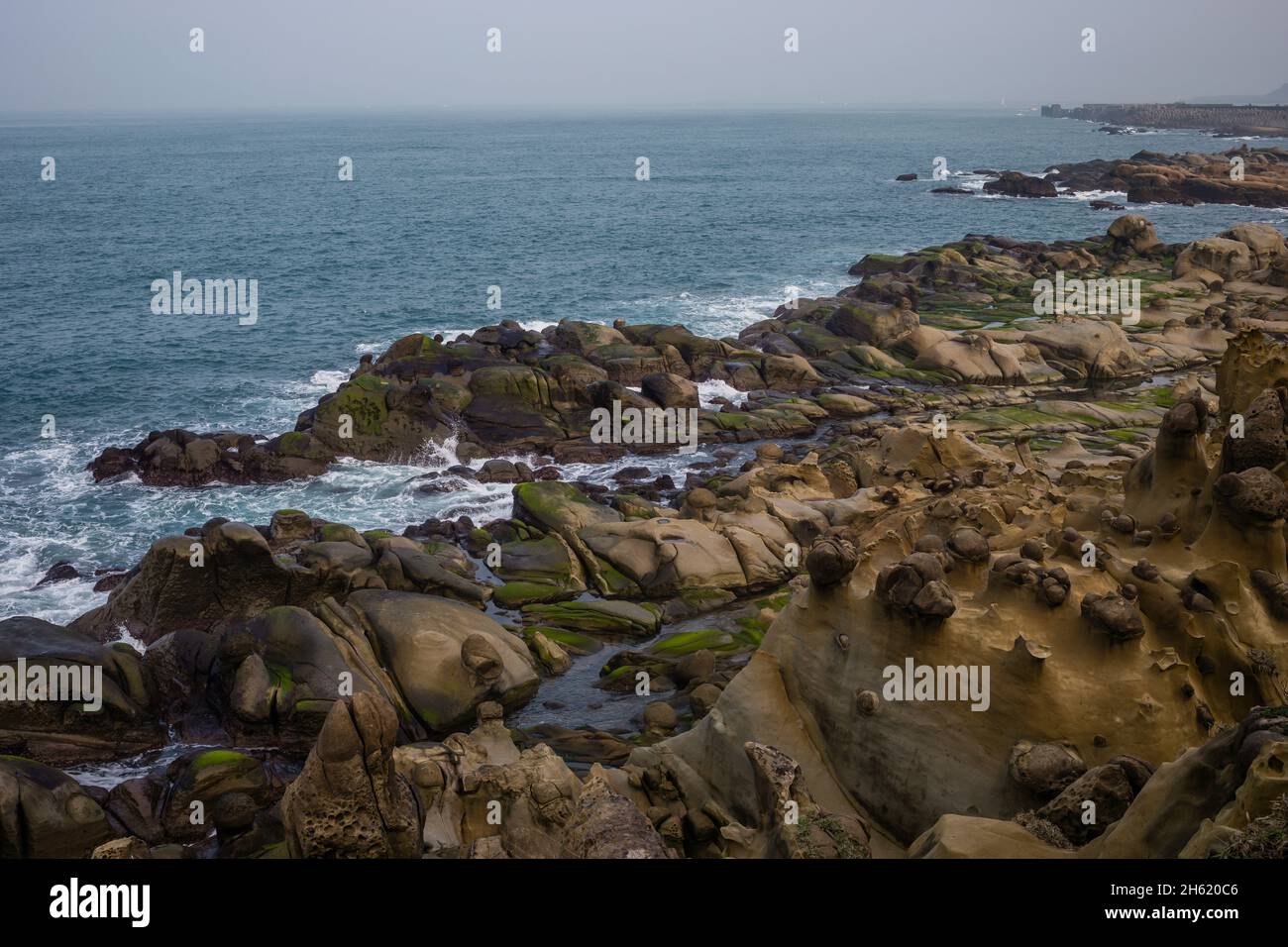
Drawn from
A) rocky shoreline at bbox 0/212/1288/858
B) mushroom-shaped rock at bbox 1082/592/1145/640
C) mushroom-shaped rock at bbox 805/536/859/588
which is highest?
mushroom-shaped rock at bbox 805/536/859/588

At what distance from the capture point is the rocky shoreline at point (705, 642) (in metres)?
14.2

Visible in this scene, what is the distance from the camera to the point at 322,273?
271 feet

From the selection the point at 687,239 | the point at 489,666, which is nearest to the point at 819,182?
the point at 687,239

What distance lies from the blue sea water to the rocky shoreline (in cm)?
413

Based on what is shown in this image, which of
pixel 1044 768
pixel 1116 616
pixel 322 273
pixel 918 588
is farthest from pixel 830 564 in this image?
pixel 322 273

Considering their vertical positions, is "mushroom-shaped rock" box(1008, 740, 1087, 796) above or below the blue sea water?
below

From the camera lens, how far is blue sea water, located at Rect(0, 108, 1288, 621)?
38500 mm

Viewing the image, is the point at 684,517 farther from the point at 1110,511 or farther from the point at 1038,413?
the point at 1038,413

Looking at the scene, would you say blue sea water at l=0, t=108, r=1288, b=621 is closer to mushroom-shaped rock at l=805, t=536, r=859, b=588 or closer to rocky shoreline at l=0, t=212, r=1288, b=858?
rocky shoreline at l=0, t=212, r=1288, b=858

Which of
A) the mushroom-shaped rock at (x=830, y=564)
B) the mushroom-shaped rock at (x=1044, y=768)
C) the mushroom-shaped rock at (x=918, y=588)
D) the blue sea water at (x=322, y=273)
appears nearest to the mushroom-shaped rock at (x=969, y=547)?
the mushroom-shaped rock at (x=918, y=588)

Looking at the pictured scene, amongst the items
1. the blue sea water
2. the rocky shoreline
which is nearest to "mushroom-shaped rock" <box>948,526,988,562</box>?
the rocky shoreline

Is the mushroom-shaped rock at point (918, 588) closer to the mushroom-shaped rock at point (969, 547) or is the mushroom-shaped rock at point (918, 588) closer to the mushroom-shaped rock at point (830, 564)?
the mushroom-shaped rock at point (830, 564)

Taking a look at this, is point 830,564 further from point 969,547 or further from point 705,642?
point 705,642
